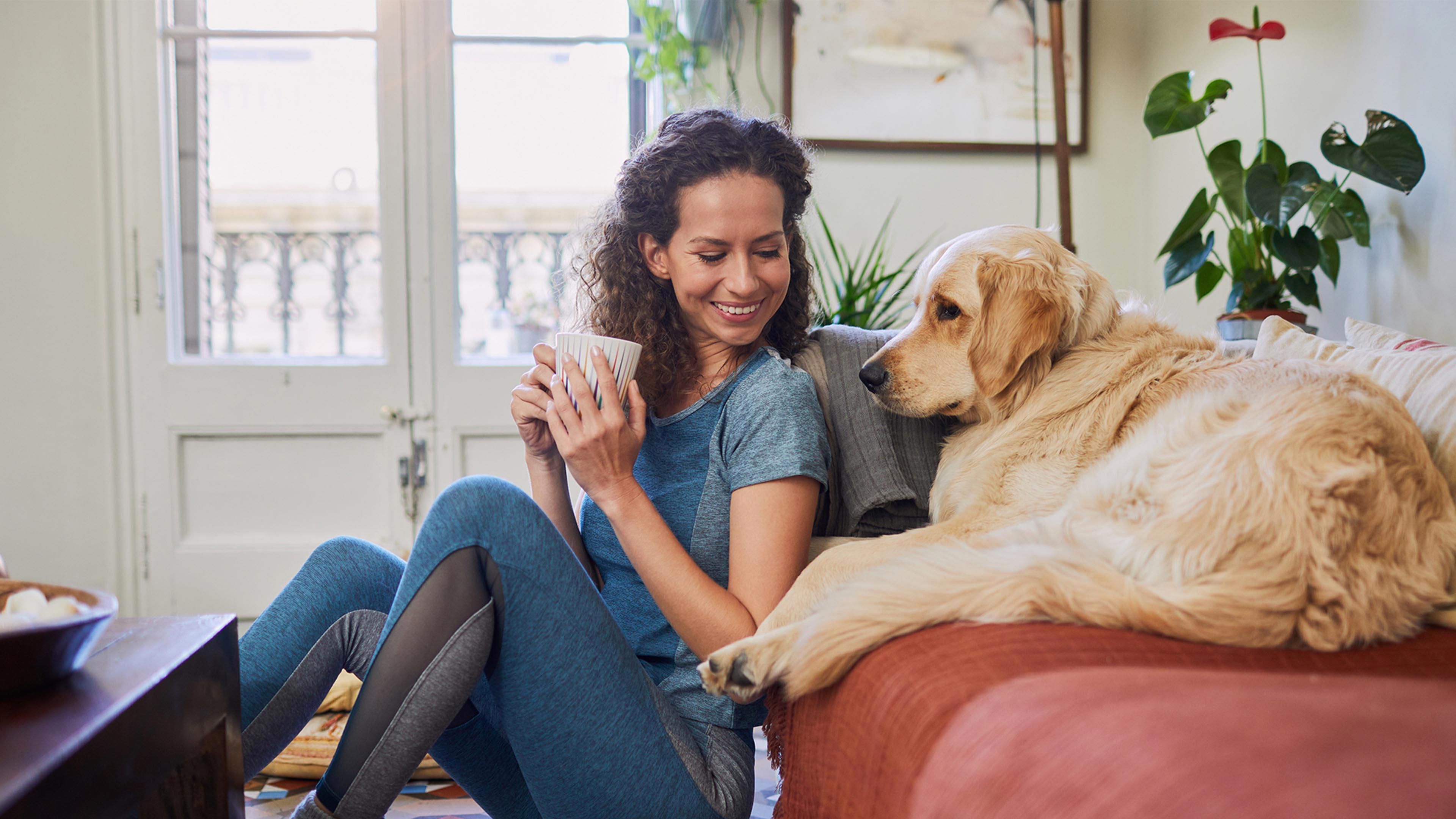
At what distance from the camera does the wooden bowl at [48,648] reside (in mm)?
658

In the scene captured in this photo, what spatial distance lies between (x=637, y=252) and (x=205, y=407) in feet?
6.76

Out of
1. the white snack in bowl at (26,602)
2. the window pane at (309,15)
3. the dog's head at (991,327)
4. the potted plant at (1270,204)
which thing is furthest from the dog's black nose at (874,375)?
the window pane at (309,15)

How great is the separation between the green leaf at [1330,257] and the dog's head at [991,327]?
0.94m

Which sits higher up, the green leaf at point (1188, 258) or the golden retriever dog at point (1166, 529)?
the green leaf at point (1188, 258)

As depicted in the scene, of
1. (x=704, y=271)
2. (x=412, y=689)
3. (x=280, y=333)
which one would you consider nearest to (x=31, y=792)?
(x=412, y=689)

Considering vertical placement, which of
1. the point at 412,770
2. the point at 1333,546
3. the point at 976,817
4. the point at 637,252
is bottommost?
the point at 412,770

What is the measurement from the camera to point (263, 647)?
1114 millimetres

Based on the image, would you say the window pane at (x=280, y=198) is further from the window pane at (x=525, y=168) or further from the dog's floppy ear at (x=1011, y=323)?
the dog's floppy ear at (x=1011, y=323)

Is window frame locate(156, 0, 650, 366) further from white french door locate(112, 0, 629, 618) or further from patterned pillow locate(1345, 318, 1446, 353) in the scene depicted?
patterned pillow locate(1345, 318, 1446, 353)

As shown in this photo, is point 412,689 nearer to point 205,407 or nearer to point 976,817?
point 976,817

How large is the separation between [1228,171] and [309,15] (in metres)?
2.64

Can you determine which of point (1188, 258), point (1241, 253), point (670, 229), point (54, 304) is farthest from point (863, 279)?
point (54, 304)

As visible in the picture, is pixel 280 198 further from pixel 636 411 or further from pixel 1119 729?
pixel 1119 729

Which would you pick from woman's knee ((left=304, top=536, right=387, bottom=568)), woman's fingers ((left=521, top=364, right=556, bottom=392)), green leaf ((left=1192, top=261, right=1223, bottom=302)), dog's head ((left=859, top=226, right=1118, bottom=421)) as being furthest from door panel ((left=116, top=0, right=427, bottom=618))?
green leaf ((left=1192, top=261, right=1223, bottom=302))
